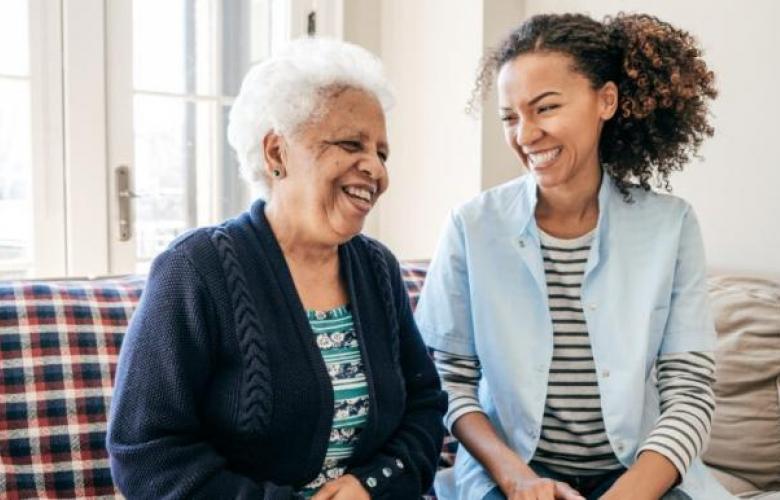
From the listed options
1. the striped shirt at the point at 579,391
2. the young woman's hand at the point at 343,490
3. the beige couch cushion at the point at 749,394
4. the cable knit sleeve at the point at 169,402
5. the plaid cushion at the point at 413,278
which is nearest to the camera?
the cable knit sleeve at the point at 169,402

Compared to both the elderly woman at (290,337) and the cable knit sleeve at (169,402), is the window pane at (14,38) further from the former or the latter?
the cable knit sleeve at (169,402)

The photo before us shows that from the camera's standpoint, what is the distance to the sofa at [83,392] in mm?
1359

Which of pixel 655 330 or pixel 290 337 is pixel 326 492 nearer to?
pixel 290 337

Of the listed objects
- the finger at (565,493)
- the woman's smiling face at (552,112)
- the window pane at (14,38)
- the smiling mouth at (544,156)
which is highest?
the window pane at (14,38)

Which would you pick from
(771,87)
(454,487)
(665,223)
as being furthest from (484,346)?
(771,87)

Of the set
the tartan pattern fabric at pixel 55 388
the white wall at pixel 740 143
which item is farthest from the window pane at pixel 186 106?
the white wall at pixel 740 143

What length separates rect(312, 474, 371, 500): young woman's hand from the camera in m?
1.20

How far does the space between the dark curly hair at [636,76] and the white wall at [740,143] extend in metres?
0.57

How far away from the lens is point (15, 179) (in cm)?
261

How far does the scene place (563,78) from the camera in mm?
1405

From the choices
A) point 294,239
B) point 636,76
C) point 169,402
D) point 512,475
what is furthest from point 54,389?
point 636,76

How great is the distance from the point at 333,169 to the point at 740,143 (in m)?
1.28

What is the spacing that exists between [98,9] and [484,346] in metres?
1.94

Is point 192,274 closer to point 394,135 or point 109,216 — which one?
point 109,216
